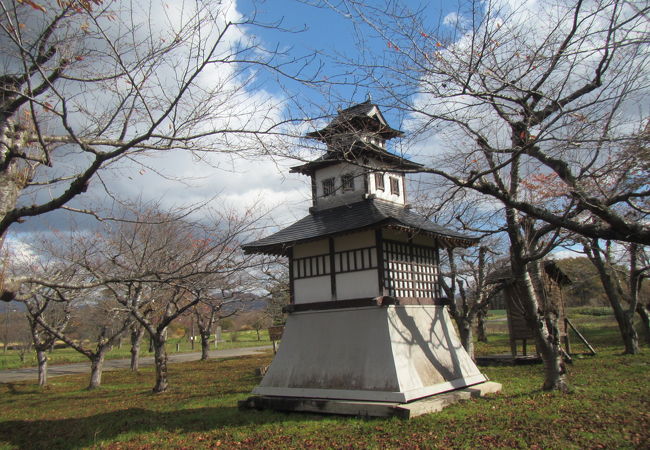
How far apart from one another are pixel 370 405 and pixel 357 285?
2.83 m

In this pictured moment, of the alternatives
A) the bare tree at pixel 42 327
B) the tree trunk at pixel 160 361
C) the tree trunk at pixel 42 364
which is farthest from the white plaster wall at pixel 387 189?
the tree trunk at pixel 42 364

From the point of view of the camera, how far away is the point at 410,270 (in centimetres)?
1138

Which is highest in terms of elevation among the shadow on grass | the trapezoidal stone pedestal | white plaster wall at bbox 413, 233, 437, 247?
white plaster wall at bbox 413, 233, 437, 247

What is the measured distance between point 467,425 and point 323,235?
5052mm

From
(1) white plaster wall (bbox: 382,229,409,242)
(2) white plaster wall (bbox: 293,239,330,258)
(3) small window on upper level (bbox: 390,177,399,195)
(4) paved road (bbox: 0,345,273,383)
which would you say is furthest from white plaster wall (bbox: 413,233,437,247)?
(4) paved road (bbox: 0,345,273,383)

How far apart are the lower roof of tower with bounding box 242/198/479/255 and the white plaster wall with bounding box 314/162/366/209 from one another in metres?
0.23

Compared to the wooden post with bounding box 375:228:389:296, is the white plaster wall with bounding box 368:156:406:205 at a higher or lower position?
higher

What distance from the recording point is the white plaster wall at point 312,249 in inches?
455

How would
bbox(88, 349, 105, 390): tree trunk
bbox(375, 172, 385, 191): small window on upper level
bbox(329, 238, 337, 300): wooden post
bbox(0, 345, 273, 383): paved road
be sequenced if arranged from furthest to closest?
bbox(0, 345, 273, 383): paved road, bbox(88, 349, 105, 390): tree trunk, bbox(375, 172, 385, 191): small window on upper level, bbox(329, 238, 337, 300): wooden post

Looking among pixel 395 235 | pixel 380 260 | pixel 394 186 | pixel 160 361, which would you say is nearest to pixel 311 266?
pixel 380 260

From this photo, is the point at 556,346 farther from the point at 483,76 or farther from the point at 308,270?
the point at 483,76

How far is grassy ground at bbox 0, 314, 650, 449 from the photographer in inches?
279

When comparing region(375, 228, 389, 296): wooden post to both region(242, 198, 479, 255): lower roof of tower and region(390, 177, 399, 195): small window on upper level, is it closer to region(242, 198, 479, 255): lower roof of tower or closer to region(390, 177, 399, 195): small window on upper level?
region(242, 198, 479, 255): lower roof of tower

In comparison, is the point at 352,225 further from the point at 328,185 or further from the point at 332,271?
the point at 328,185
